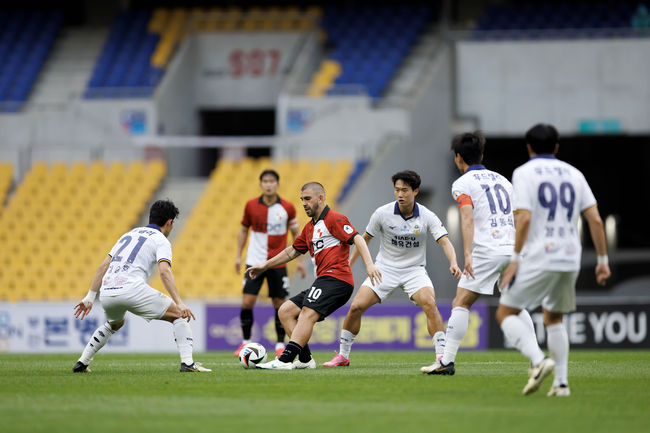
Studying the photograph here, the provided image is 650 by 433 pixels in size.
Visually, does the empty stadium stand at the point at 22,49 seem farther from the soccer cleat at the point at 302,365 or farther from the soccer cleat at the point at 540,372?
the soccer cleat at the point at 540,372

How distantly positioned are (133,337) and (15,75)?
1281 cm

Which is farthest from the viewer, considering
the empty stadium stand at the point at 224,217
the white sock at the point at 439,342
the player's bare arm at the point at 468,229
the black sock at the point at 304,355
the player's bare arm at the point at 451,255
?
the empty stadium stand at the point at 224,217

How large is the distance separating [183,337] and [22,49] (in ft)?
69.7

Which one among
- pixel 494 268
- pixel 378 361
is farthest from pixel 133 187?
pixel 494 268

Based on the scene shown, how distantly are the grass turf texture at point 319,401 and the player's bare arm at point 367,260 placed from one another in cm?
91

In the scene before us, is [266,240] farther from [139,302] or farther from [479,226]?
[479,226]

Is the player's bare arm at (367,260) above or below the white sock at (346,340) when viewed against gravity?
above

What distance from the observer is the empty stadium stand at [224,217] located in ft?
71.2

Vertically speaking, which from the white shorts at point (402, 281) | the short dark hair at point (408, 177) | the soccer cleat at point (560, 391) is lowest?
the soccer cleat at point (560, 391)

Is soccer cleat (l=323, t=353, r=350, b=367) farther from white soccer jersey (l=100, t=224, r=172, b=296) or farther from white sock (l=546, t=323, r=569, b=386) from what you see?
white sock (l=546, t=323, r=569, b=386)

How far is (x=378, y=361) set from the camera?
13.1 m

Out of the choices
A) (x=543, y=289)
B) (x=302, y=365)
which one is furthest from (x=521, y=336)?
(x=302, y=365)

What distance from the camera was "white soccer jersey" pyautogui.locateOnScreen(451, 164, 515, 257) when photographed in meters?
9.65

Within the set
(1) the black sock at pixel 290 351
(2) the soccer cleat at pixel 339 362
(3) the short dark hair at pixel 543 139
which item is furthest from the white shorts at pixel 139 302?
(3) the short dark hair at pixel 543 139
